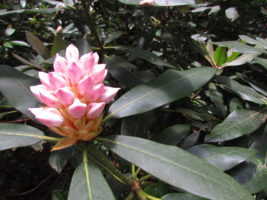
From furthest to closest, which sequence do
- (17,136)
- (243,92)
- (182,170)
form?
(243,92) < (17,136) < (182,170)

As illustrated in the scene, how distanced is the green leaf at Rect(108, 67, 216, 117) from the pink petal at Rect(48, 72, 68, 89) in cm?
17

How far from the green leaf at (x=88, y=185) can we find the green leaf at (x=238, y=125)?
43cm

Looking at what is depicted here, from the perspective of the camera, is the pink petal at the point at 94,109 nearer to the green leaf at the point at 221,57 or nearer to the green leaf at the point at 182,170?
the green leaf at the point at 182,170

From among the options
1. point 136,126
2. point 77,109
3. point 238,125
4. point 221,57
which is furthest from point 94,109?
point 221,57

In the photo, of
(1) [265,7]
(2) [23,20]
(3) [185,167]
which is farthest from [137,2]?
(2) [23,20]

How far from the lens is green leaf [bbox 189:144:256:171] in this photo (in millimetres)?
771

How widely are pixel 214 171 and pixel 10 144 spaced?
51cm

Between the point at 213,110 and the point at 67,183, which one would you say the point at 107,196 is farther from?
the point at 67,183

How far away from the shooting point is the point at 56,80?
641 millimetres

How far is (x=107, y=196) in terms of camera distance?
56cm

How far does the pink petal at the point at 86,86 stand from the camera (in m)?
0.63

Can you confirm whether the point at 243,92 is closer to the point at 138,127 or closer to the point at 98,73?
Result: the point at 138,127

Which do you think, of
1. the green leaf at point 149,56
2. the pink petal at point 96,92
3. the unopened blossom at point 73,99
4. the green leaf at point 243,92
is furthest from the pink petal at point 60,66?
the green leaf at point 243,92

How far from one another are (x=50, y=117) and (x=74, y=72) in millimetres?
128
